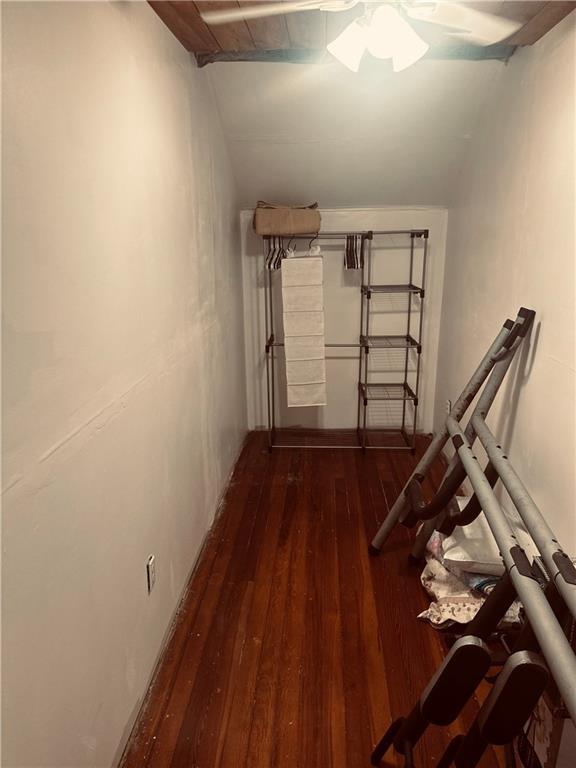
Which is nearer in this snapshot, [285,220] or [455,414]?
[455,414]

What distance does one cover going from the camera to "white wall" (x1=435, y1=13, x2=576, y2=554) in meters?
1.70

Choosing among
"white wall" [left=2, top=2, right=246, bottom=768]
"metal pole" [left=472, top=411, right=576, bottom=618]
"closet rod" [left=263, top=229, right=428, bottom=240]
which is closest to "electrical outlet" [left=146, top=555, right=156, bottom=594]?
"white wall" [left=2, top=2, right=246, bottom=768]

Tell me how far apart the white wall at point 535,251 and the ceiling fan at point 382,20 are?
0.99 ft

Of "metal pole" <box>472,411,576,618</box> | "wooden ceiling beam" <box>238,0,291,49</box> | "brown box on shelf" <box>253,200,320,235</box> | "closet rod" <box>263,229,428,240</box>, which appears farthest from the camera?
"closet rod" <box>263,229,428,240</box>

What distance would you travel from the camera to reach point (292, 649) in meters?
1.83

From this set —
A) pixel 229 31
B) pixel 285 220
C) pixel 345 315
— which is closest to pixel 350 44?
pixel 229 31

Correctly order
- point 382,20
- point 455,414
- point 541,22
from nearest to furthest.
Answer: point 382,20 < point 541,22 < point 455,414

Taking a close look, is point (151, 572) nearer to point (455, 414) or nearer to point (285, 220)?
point (455, 414)

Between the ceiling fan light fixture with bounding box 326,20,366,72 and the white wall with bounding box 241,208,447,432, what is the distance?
1.66 metres

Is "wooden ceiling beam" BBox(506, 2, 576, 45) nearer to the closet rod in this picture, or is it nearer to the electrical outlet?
the closet rod

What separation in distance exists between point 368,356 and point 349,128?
156 cm

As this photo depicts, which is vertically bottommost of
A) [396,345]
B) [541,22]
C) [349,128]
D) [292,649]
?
[292,649]

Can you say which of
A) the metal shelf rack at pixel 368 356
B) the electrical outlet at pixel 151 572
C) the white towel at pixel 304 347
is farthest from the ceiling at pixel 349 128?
the electrical outlet at pixel 151 572

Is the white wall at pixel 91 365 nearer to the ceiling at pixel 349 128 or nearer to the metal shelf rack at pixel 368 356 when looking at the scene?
the ceiling at pixel 349 128
